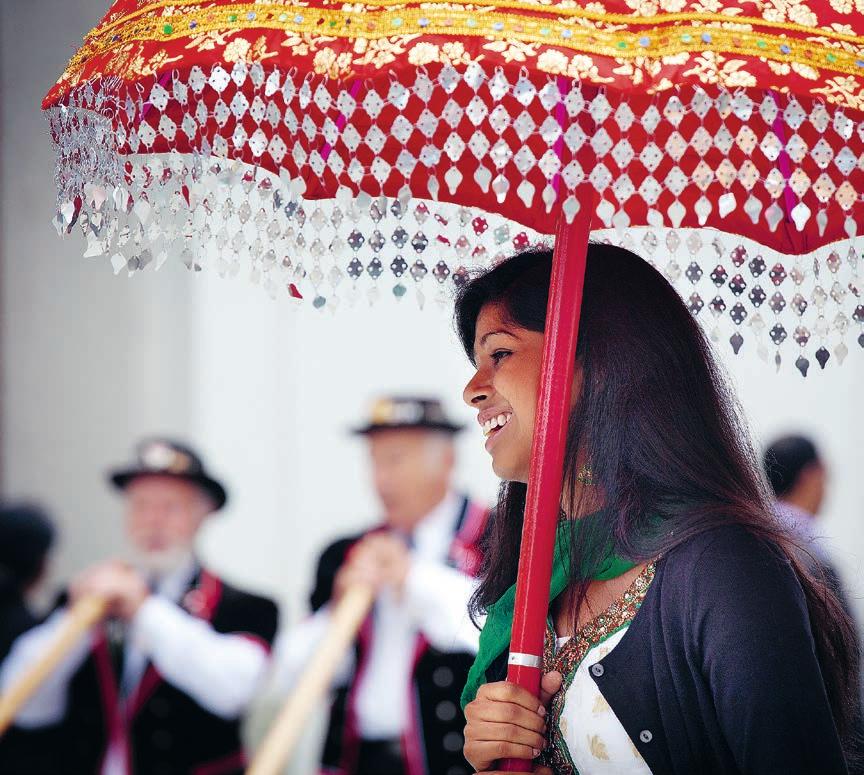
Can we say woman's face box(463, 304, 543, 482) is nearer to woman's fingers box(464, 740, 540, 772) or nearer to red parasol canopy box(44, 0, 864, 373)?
red parasol canopy box(44, 0, 864, 373)

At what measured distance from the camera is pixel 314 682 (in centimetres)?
405

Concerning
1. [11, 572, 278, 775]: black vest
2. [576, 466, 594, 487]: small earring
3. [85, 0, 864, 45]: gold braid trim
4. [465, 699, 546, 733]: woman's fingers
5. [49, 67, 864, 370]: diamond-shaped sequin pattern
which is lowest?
[11, 572, 278, 775]: black vest

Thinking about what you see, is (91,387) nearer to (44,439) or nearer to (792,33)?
(44,439)

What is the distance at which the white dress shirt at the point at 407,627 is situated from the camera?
3.97 meters

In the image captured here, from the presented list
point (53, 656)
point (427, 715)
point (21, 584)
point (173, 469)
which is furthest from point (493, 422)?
point (21, 584)

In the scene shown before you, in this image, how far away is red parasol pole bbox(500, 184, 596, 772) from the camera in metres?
1.65

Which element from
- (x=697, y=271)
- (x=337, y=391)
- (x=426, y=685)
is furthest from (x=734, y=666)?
(x=337, y=391)

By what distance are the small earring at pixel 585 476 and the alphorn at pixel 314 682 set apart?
2.45m

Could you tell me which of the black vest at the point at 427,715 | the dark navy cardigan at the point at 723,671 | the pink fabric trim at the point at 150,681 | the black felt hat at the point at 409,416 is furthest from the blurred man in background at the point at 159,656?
the dark navy cardigan at the point at 723,671

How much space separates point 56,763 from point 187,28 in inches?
143

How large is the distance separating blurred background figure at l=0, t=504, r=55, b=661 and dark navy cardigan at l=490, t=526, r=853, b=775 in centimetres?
357

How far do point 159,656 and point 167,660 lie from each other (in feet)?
0.12

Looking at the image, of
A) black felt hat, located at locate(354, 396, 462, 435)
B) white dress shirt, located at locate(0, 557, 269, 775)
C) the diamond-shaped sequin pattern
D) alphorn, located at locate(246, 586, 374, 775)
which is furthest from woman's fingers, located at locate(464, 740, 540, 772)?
black felt hat, located at locate(354, 396, 462, 435)

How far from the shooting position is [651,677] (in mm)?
1576
